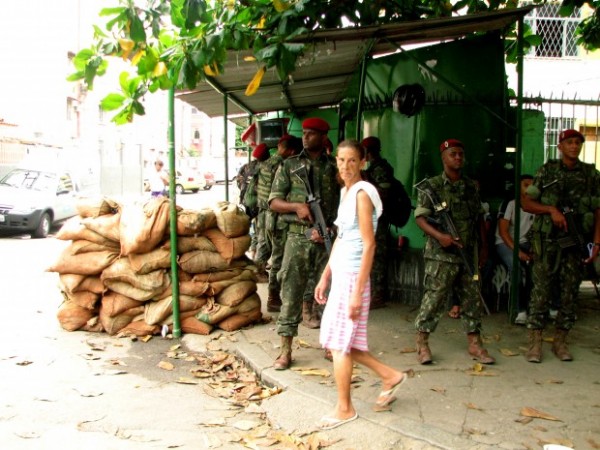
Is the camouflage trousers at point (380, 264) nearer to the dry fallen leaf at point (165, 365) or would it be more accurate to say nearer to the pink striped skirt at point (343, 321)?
the dry fallen leaf at point (165, 365)

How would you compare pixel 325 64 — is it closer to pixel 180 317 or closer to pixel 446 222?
pixel 446 222

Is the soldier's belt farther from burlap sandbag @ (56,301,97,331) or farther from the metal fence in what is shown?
the metal fence

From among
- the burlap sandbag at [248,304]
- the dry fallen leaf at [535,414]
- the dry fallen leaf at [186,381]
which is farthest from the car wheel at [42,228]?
the dry fallen leaf at [535,414]

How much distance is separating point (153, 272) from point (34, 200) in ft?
31.7

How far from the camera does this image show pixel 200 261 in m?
5.80

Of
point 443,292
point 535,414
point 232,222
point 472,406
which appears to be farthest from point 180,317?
point 535,414

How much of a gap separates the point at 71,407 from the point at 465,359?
296cm

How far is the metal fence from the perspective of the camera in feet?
22.1

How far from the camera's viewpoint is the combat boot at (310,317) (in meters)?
5.89

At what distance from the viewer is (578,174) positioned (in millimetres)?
4762

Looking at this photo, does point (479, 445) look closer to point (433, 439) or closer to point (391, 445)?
point (433, 439)

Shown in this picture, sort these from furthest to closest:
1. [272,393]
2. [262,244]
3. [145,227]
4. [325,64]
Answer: [262,244] → [325,64] → [145,227] → [272,393]

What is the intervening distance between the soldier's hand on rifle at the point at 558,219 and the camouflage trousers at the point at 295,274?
1.77 meters

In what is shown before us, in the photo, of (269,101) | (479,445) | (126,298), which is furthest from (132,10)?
(269,101)
